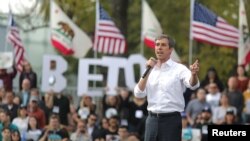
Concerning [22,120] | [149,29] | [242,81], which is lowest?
[22,120]

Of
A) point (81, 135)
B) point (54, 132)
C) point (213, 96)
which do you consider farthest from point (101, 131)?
point (213, 96)

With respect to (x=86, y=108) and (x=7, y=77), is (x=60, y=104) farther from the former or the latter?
(x=7, y=77)

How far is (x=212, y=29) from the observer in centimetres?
2375

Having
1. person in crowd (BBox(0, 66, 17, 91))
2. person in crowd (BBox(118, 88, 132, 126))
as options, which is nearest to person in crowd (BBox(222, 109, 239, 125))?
person in crowd (BBox(118, 88, 132, 126))

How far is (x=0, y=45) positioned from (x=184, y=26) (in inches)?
462

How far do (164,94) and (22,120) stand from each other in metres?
8.32

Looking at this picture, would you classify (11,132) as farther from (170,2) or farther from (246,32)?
(170,2)

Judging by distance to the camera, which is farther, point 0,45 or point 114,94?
point 0,45

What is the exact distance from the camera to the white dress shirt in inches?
451

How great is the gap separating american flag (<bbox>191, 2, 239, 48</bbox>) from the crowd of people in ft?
9.22

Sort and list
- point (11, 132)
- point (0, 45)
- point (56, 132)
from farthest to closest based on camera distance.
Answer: point (0, 45), point (56, 132), point (11, 132)

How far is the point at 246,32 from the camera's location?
24.4m

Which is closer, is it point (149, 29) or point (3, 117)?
point (3, 117)

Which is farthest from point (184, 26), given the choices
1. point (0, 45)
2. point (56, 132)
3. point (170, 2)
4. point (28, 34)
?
point (56, 132)
